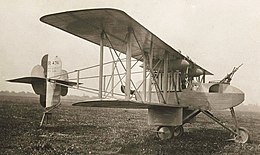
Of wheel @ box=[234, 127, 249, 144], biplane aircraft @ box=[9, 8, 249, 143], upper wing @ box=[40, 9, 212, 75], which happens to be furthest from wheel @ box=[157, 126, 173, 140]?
upper wing @ box=[40, 9, 212, 75]

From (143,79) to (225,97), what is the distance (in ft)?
9.33

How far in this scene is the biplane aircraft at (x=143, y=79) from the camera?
20.9ft

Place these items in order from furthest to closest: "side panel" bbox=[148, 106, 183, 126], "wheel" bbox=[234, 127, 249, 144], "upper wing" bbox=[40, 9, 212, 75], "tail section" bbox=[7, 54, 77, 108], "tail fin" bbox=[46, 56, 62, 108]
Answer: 1. "tail fin" bbox=[46, 56, 62, 108]
2. "tail section" bbox=[7, 54, 77, 108]
3. "wheel" bbox=[234, 127, 249, 144]
4. "side panel" bbox=[148, 106, 183, 126]
5. "upper wing" bbox=[40, 9, 212, 75]

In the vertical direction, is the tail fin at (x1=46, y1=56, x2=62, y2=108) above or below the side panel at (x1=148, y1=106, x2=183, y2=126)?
above

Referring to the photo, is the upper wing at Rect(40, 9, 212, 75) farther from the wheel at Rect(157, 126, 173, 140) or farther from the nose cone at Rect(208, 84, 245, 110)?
the wheel at Rect(157, 126, 173, 140)

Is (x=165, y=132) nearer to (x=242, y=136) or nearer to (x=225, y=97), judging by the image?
(x=225, y=97)

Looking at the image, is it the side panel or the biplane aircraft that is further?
the side panel

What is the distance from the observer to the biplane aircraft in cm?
636

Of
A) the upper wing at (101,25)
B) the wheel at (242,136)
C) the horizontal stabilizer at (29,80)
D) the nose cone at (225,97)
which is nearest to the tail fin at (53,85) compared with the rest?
the horizontal stabilizer at (29,80)

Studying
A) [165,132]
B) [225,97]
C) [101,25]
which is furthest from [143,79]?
[225,97]

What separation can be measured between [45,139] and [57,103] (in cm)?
256

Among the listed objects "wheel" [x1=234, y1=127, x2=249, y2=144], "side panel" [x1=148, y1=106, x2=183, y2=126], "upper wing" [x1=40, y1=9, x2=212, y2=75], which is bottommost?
"wheel" [x1=234, y1=127, x2=249, y2=144]

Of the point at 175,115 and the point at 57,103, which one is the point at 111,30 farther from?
the point at 57,103

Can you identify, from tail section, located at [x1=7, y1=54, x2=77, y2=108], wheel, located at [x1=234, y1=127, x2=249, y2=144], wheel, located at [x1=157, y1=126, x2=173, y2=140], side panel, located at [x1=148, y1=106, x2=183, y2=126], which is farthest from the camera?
tail section, located at [x1=7, y1=54, x2=77, y2=108]
